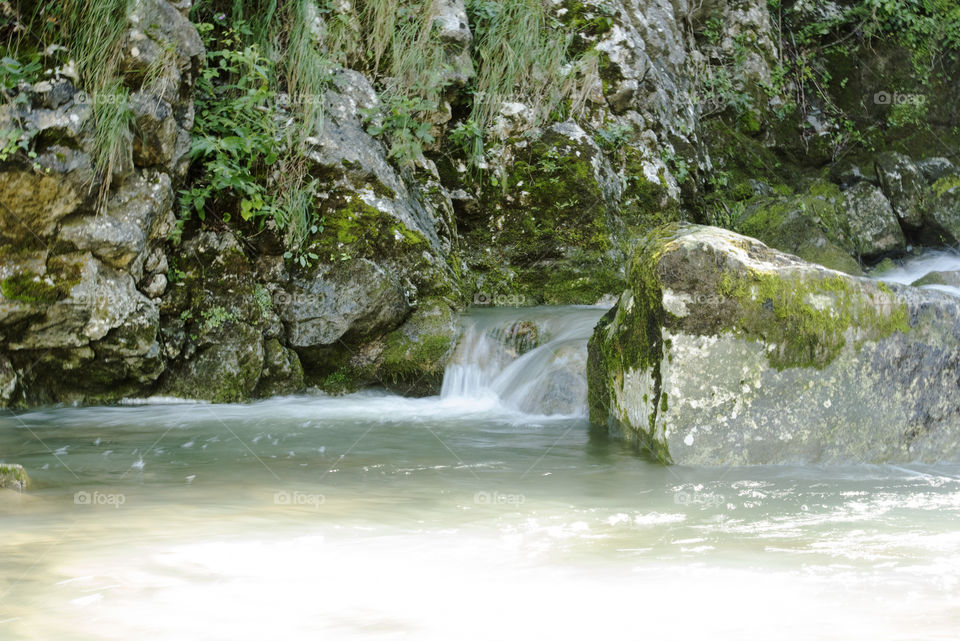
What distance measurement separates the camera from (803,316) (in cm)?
406

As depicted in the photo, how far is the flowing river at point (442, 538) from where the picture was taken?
→ 2150 millimetres

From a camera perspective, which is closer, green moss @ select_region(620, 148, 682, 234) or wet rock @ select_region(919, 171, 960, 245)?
green moss @ select_region(620, 148, 682, 234)

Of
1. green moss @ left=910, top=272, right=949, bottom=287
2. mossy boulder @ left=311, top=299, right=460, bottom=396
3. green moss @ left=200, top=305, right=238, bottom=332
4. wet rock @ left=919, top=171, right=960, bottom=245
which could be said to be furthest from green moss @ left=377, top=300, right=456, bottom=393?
→ wet rock @ left=919, top=171, right=960, bottom=245

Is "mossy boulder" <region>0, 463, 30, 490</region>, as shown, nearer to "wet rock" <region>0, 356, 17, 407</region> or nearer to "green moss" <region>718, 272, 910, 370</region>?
"wet rock" <region>0, 356, 17, 407</region>

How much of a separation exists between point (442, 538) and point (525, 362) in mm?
3038

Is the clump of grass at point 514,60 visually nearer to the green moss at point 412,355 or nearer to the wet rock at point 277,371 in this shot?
the green moss at point 412,355

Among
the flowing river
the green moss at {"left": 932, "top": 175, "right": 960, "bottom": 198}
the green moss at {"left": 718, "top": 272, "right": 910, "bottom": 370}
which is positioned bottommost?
the flowing river

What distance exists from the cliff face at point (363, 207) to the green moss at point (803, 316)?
2670 mm

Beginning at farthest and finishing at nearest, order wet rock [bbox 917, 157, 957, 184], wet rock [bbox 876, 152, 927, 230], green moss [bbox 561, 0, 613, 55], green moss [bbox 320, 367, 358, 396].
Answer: wet rock [bbox 917, 157, 957, 184] < wet rock [bbox 876, 152, 927, 230] < green moss [bbox 561, 0, 613, 55] < green moss [bbox 320, 367, 358, 396]

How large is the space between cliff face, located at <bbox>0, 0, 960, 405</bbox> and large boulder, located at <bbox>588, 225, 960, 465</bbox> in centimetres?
243

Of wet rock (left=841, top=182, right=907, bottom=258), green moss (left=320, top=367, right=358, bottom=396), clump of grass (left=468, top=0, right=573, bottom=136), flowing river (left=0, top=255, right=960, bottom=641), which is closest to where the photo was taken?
flowing river (left=0, top=255, right=960, bottom=641)

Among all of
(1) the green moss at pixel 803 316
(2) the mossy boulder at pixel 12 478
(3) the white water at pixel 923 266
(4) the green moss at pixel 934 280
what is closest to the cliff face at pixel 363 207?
(3) the white water at pixel 923 266

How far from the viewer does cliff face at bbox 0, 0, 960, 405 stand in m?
5.13

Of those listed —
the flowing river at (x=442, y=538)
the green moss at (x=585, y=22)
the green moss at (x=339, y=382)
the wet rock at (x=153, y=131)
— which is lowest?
the flowing river at (x=442, y=538)
